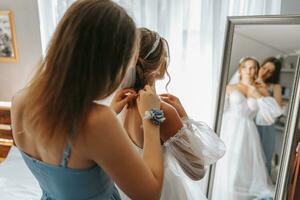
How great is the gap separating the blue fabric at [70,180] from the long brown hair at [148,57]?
1.32 ft

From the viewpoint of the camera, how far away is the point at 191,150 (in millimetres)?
1034

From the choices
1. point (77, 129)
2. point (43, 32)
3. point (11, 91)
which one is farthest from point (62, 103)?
point (11, 91)

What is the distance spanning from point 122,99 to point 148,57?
0.58 ft

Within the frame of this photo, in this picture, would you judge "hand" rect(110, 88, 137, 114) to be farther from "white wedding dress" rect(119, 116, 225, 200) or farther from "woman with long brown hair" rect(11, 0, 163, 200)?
"woman with long brown hair" rect(11, 0, 163, 200)

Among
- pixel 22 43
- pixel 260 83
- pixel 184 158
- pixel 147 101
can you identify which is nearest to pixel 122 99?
pixel 147 101

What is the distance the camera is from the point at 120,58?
0.64 meters

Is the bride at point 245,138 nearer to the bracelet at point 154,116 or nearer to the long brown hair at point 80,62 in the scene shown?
the bracelet at point 154,116

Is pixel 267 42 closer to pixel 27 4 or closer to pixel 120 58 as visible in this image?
pixel 120 58

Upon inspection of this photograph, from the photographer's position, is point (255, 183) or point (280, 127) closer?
point (280, 127)

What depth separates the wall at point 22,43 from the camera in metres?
2.04

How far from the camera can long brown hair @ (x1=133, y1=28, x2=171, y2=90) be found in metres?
1.00

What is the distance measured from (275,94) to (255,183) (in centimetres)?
46

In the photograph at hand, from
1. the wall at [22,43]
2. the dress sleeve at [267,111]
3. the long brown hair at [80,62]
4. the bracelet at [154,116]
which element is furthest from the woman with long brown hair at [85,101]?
the wall at [22,43]

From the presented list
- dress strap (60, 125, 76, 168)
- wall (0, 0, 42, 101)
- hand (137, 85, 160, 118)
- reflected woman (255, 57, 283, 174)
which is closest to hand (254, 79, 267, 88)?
reflected woman (255, 57, 283, 174)
